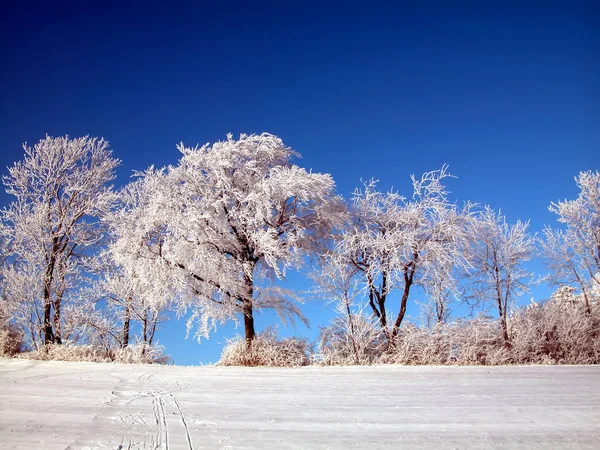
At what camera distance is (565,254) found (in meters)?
15.6

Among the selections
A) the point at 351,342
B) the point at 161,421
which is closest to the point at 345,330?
the point at 351,342

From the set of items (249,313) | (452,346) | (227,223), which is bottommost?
(452,346)

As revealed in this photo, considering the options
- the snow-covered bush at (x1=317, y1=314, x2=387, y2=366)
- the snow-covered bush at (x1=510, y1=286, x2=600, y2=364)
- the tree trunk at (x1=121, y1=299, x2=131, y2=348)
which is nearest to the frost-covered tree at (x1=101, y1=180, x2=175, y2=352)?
the tree trunk at (x1=121, y1=299, x2=131, y2=348)

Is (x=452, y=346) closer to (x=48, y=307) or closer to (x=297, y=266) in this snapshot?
(x=297, y=266)

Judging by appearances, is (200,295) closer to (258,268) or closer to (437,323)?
(258,268)

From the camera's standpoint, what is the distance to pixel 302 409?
702 cm

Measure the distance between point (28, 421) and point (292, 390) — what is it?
418cm

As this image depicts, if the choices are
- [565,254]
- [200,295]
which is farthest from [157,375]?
[565,254]

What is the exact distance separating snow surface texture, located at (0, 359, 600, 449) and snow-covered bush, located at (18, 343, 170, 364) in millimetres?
2485

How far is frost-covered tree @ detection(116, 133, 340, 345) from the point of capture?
12.6 metres

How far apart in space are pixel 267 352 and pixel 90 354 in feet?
17.6

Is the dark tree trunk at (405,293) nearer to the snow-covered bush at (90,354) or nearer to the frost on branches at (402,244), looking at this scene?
the frost on branches at (402,244)

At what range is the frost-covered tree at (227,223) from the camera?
12562mm

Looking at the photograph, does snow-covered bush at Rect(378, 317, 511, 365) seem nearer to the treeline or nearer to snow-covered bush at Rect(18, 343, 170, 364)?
the treeline
